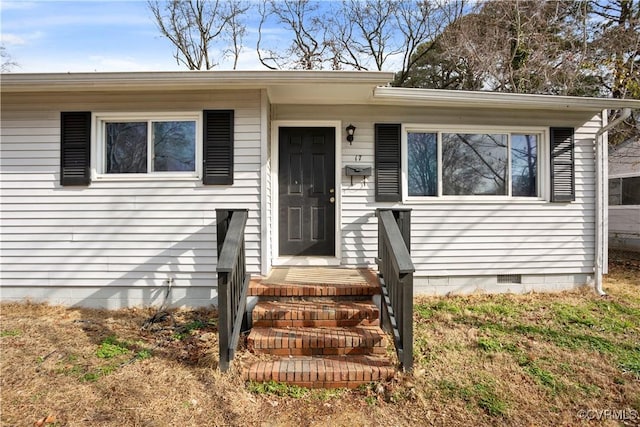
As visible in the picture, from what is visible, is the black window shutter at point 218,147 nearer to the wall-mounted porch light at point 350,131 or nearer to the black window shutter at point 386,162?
the wall-mounted porch light at point 350,131

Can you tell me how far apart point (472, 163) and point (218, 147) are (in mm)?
3526

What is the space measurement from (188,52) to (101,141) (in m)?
11.0

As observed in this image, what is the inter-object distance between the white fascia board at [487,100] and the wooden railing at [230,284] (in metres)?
2.43

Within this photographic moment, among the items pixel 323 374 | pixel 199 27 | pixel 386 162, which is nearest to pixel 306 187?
pixel 386 162

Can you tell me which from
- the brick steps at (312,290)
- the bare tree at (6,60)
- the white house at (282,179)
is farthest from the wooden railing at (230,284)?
the bare tree at (6,60)

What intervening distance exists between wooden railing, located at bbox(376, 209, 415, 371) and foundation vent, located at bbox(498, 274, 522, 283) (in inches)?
Result: 90.0

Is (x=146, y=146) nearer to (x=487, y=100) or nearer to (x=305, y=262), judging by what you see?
(x=305, y=262)

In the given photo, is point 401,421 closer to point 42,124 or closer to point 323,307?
point 323,307

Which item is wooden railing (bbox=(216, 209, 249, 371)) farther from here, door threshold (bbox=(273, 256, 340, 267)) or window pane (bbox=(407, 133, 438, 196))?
window pane (bbox=(407, 133, 438, 196))

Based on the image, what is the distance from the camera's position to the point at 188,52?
13.1 meters

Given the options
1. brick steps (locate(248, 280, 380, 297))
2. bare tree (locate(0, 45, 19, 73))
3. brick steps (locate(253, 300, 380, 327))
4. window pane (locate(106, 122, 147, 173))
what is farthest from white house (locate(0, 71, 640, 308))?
bare tree (locate(0, 45, 19, 73))

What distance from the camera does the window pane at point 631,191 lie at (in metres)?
8.70

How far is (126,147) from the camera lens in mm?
4074

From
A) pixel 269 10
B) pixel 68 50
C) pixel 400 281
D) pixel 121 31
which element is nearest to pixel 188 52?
pixel 269 10
